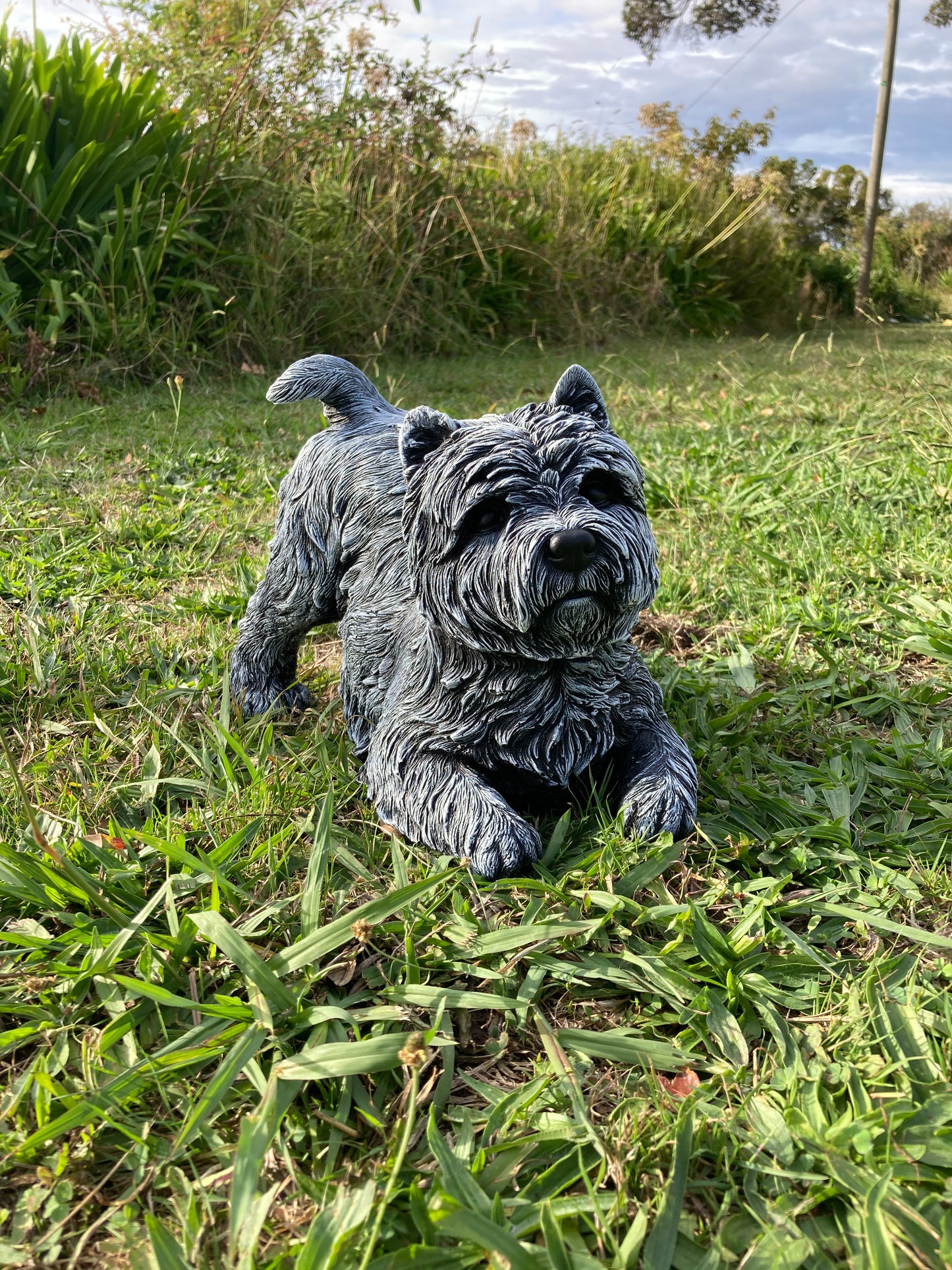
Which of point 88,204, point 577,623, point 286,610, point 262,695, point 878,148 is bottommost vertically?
point 262,695

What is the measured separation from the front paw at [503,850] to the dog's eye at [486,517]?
2.13 feet

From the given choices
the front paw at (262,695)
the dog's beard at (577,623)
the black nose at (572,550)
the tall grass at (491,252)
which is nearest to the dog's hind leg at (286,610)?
the front paw at (262,695)

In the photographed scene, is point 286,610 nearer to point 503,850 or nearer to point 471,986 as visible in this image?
point 503,850

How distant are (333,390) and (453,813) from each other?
57.9 inches

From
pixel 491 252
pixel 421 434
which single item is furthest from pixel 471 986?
pixel 491 252

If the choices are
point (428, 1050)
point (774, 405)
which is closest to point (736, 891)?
point (428, 1050)

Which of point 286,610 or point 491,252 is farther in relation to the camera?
point 491,252

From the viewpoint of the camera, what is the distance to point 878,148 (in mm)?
14203

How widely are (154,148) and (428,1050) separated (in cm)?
761

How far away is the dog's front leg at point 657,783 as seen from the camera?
2189mm

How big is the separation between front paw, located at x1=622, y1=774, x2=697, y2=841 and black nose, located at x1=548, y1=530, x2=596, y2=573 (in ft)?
2.12

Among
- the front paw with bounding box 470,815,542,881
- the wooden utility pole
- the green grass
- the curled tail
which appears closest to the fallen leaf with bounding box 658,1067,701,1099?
the green grass

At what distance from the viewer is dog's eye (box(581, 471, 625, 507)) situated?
6.46 ft

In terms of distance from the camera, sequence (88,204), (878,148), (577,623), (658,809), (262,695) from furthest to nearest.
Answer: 1. (878,148)
2. (88,204)
3. (262,695)
4. (658,809)
5. (577,623)
